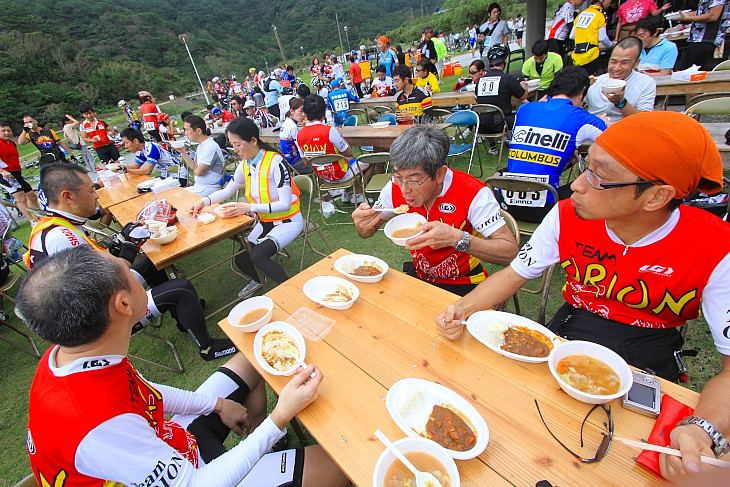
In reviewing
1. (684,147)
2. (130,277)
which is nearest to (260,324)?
(130,277)

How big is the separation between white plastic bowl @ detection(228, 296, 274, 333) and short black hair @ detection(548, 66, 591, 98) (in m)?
3.68

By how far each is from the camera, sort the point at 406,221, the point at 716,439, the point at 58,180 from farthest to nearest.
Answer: the point at 58,180, the point at 406,221, the point at 716,439

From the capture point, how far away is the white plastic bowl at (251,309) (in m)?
1.82

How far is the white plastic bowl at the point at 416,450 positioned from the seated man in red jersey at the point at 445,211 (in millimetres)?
1034

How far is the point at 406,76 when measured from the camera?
6.09m

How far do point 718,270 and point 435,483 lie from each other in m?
1.37

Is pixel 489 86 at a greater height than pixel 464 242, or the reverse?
pixel 489 86

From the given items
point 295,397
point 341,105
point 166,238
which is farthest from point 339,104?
point 295,397

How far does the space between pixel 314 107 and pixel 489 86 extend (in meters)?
3.16

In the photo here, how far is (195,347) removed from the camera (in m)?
3.48

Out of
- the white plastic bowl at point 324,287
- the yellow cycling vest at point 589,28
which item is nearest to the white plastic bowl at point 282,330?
the white plastic bowl at point 324,287

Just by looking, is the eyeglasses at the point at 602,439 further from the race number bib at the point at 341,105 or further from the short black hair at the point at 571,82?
the race number bib at the point at 341,105

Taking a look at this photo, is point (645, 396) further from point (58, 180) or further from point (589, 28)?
point (589, 28)

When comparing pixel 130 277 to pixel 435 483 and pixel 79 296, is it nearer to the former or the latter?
pixel 79 296
